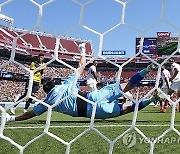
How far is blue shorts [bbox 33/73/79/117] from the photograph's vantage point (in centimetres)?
196

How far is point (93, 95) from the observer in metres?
2.10

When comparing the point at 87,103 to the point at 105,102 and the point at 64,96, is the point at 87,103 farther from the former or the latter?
the point at 64,96

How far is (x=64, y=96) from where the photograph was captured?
6.43ft

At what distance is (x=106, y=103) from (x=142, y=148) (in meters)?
0.60

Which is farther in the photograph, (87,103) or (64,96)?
(87,103)

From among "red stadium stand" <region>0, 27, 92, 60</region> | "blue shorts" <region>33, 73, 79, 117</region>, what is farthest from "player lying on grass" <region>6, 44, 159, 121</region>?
"red stadium stand" <region>0, 27, 92, 60</region>

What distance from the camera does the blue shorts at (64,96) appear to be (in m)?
1.96

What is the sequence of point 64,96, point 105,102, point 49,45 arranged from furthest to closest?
point 49,45
point 105,102
point 64,96

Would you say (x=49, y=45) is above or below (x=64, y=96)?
above

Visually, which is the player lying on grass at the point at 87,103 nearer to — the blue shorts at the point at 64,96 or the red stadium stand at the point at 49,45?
the blue shorts at the point at 64,96

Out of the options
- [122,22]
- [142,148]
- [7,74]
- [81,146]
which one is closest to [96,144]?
[81,146]

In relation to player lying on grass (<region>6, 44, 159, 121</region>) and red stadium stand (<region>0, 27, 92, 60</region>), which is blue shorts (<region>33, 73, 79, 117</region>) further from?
red stadium stand (<region>0, 27, 92, 60</region>)

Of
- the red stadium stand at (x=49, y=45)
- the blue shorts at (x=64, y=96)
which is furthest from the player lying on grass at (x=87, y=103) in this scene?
the red stadium stand at (x=49, y=45)

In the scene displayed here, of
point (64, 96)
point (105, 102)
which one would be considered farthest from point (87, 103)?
point (64, 96)
